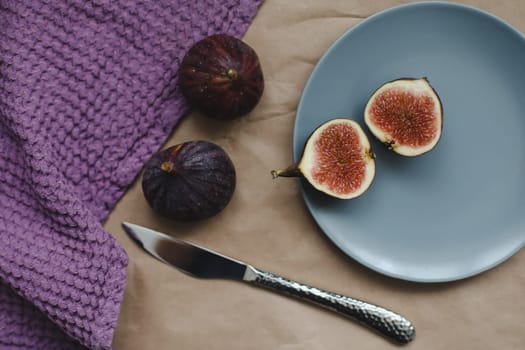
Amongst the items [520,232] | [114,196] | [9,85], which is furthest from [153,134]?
[520,232]

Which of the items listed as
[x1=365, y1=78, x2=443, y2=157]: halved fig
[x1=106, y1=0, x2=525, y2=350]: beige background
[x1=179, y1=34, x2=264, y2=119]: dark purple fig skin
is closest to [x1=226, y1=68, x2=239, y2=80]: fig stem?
[x1=179, y1=34, x2=264, y2=119]: dark purple fig skin

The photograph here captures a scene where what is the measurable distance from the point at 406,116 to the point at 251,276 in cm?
38

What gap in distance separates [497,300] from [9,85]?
89cm

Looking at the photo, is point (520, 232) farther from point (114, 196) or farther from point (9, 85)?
point (9, 85)

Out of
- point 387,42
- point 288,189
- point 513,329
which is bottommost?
point 513,329

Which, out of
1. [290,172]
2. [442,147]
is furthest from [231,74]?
[442,147]

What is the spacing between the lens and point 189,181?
98cm

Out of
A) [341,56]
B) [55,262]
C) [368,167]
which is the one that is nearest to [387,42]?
[341,56]

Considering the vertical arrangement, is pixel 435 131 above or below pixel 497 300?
above

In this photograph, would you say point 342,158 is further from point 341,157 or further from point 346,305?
point 346,305

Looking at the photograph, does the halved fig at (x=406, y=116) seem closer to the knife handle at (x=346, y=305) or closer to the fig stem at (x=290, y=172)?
the fig stem at (x=290, y=172)

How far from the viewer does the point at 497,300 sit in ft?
3.45

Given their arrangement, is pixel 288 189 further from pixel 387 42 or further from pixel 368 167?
pixel 387 42

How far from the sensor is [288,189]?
1.07 metres
